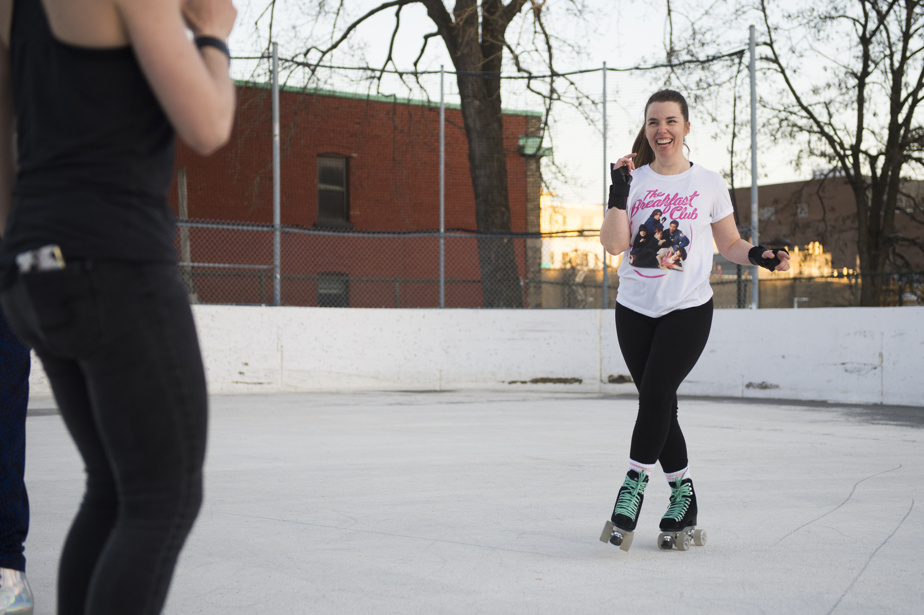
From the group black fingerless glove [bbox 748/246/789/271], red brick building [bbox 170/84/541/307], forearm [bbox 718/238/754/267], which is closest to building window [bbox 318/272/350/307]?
red brick building [bbox 170/84/541/307]

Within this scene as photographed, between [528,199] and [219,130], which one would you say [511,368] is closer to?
[528,199]

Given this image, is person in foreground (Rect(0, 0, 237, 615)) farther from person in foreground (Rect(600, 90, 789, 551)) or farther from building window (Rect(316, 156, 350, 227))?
building window (Rect(316, 156, 350, 227))

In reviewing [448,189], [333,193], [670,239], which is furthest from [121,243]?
[333,193]

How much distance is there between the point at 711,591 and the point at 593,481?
2.15 metres

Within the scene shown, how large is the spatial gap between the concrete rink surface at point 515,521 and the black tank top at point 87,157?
1.55 m

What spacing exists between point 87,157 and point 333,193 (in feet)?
66.3

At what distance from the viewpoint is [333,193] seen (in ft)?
70.0

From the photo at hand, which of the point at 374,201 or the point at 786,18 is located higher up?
the point at 786,18

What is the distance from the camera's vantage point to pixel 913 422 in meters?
8.23

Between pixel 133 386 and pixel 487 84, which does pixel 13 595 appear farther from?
pixel 487 84

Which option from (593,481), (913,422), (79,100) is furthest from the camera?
(913,422)

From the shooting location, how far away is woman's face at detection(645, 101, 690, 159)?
3666 millimetres

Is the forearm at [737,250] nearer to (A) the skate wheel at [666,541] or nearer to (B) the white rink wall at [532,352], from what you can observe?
(A) the skate wheel at [666,541]

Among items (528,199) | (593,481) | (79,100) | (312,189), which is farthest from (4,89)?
(312,189)
